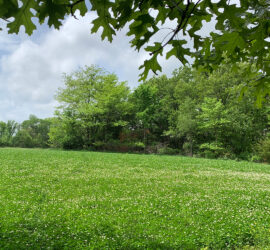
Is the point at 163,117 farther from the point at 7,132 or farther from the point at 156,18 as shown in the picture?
the point at 7,132

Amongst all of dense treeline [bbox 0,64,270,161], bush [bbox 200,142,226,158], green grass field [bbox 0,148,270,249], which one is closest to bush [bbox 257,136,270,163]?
dense treeline [bbox 0,64,270,161]

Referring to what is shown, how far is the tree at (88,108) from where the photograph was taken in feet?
108

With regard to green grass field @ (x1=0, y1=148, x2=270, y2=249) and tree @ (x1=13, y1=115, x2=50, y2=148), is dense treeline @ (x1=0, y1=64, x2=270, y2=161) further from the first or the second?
tree @ (x1=13, y1=115, x2=50, y2=148)

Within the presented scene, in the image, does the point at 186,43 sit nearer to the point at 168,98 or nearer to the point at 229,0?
the point at 229,0

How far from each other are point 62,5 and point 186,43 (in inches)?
54.7

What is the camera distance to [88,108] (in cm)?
3238

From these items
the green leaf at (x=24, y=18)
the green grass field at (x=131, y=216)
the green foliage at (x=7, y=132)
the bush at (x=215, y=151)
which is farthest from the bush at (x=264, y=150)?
the green foliage at (x=7, y=132)

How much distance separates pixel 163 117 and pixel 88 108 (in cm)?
1469

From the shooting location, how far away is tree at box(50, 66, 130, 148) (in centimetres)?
3291

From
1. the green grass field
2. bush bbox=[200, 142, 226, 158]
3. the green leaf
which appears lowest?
the green grass field

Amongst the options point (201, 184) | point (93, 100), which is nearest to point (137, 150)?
point (93, 100)

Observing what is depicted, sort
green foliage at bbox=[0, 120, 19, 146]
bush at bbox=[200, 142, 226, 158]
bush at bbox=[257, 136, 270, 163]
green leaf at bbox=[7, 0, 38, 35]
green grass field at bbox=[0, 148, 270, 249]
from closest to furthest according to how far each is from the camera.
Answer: green leaf at bbox=[7, 0, 38, 35] < green grass field at bbox=[0, 148, 270, 249] < bush at bbox=[257, 136, 270, 163] < bush at bbox=[200, 142, 226, 158] < green foliage at bbox=[0, 120, 19, 146]

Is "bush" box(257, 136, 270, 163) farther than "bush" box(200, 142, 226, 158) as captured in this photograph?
No

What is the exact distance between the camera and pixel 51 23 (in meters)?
1.51
